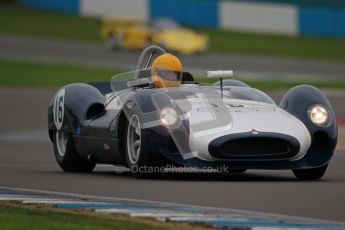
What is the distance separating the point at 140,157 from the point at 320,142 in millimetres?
1484

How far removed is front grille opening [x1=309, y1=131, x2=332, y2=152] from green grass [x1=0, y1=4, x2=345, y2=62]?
1192 inches

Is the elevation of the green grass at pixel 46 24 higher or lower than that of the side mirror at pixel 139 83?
lower

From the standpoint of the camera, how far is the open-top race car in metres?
9.99

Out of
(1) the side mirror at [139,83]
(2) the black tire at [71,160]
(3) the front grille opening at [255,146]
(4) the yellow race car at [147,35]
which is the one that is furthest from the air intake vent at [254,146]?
(4) the yellow race car at [147,35]

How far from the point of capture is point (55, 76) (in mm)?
31812

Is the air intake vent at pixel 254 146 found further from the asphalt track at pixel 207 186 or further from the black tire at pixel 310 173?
the black tire at pixel 310 173

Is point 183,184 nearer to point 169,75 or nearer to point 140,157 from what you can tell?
point 140,157

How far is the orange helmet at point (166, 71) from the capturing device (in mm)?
11383

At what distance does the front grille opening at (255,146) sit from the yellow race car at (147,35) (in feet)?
105

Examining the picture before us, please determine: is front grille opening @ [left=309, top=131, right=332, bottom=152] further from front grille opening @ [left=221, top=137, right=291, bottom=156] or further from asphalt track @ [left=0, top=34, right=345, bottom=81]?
asphalt track @ [left=0, top=34, right=345, bottom=81]

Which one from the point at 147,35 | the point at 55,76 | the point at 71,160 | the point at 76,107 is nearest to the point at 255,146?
the point at 76,107

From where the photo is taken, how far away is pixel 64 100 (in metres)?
12.1

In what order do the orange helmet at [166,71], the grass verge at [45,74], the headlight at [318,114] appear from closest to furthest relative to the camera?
1. the headlight at [318,114]
2. the orange helmet at [166,71]
3. the grass verge at [45,74]

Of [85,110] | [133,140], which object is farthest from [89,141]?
[133,140]
